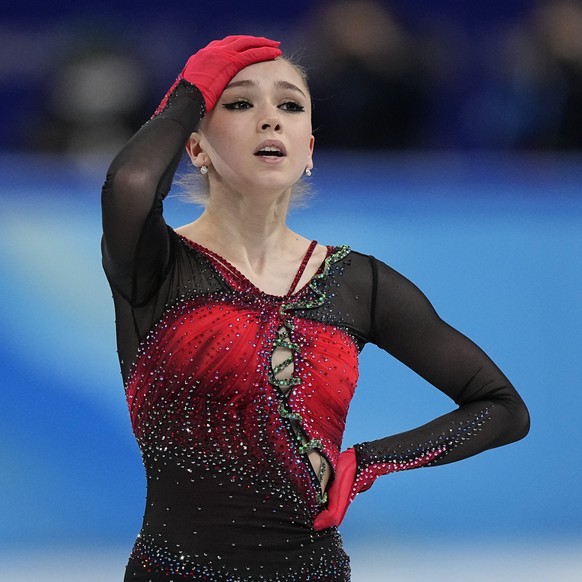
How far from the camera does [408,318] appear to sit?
2170mm

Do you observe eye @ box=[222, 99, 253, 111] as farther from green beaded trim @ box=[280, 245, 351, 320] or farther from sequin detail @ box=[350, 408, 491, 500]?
sequin detail @ box=[350, 408, 491, 500]

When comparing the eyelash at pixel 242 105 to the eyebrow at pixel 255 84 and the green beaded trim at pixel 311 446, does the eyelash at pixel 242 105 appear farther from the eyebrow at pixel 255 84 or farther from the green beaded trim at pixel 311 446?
the green beaded trim at pixel 311 446

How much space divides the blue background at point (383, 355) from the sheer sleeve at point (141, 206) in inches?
72.8

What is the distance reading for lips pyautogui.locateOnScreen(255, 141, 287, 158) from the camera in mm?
2043

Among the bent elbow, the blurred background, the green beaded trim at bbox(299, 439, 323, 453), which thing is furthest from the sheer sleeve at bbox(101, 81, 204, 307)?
the blurred background

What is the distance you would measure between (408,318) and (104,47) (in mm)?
2256

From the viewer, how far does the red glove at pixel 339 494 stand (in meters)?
1.98

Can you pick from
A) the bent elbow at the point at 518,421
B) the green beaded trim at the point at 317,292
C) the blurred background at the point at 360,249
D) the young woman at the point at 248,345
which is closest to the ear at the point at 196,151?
the young woman at the point at 248,345

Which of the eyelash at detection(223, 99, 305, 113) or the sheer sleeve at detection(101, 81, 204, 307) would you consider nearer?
the sheer sleeve at detection(101, 81, 204, 307)

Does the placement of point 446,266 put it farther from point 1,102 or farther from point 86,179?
point 1,102

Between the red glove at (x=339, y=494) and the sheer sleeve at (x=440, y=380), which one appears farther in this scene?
the sheer sleeve at (x=440, y=380)

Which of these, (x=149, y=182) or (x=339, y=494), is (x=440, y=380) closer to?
(x=339, y=494)

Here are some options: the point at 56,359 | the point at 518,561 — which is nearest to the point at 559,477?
the point at 518,561

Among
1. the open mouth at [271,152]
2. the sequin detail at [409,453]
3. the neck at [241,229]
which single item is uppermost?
the open mouth at [271,152]
